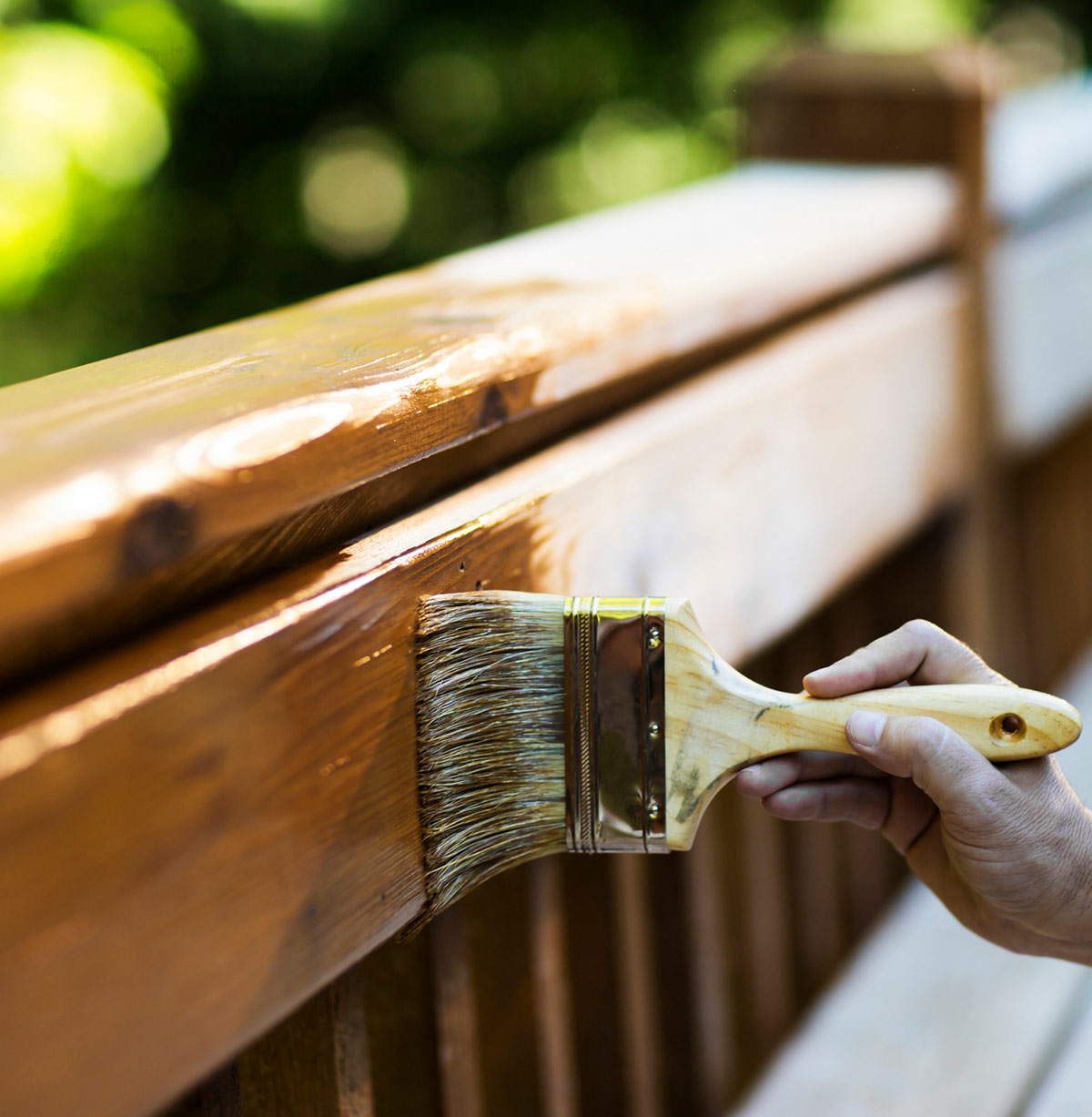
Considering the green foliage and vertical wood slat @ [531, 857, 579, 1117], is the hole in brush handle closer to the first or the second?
vertical wood slat @ [531, 857, 579, 1117]

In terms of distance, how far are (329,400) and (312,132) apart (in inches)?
179

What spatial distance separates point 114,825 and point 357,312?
43 cm

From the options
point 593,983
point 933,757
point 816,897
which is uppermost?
point 933,757

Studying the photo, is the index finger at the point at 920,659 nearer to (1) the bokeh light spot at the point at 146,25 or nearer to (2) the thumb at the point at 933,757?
(2) the thumb at the point at 933,757

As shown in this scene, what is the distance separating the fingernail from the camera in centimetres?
69

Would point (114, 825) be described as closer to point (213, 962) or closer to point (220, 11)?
point (213, 962)

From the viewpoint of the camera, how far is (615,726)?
69 centimetres

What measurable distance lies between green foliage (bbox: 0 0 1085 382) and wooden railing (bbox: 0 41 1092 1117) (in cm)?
280

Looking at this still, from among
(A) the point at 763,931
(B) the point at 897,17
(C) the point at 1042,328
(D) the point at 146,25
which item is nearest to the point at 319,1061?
(A) the point at 763,931

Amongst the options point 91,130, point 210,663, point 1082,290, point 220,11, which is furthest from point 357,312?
point 220,11

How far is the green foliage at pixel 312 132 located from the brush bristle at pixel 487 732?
337cm

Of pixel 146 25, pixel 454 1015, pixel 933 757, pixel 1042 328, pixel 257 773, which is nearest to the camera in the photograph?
pixel 257 773

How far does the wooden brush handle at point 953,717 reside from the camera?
2.22ft

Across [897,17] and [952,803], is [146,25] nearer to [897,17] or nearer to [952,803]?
[897,17]
